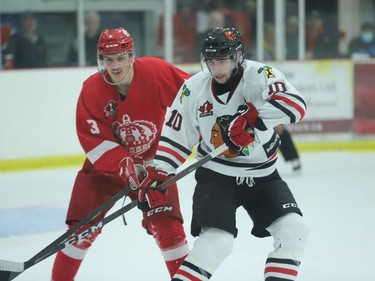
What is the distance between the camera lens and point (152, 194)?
120 inches

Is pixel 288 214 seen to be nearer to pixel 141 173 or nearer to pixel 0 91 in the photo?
pixel 141 173

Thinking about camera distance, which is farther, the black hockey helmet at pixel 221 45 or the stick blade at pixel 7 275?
the stick blade at pixel 7 275

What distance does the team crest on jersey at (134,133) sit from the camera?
3.41 m

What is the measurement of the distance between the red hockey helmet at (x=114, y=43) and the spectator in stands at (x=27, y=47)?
12.9 feet

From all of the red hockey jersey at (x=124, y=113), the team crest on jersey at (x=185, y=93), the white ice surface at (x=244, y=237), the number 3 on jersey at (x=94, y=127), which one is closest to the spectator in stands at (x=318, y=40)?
the white ice surface at (x=244, y=237)

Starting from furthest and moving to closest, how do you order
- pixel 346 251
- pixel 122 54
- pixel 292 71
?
pixel 292 71 < pixel 346 251 < pixel 122 54

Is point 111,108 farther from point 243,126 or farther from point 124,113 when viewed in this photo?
point 243,126

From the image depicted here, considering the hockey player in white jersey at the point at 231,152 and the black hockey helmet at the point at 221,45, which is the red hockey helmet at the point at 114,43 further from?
the black hockey helmet at the point at 221,45

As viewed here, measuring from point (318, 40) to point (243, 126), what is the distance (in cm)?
581

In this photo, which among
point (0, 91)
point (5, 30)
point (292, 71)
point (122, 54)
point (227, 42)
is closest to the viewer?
point (227, 42)

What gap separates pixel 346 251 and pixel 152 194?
1.49 m

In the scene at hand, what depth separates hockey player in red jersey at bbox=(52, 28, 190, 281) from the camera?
3281 mm

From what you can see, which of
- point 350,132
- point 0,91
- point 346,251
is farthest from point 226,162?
point 350,132

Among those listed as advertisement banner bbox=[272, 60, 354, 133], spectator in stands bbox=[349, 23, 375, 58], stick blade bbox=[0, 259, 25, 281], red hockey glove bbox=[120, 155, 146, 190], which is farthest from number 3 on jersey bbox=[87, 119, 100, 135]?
spectator in stands bbox=[349, 23, 375, 58]
